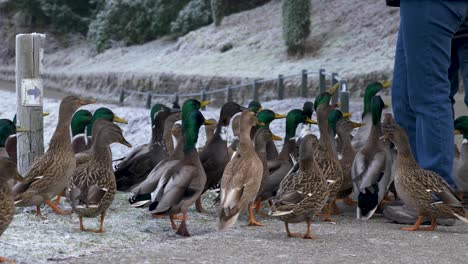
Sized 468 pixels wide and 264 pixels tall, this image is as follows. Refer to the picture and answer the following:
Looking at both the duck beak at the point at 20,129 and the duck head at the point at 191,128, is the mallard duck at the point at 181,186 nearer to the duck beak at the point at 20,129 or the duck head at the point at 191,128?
the duck head at the point at 191,128

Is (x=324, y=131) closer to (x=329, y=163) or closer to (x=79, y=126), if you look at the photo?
(x=329, y=163)

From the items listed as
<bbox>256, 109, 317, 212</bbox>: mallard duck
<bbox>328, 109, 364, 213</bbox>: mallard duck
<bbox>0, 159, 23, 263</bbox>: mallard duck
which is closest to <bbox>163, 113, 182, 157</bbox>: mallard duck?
<bbox>256, 109, 317, 212</bbox>: mallard duck

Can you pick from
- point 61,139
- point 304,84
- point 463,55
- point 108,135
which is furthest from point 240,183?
point 304,84

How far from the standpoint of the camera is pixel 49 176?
664 centimetres

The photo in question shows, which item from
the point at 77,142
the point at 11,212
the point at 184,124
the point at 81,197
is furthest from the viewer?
the point at 77,142

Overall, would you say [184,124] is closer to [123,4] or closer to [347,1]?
[347,1]

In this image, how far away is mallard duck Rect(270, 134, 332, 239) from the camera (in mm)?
6004

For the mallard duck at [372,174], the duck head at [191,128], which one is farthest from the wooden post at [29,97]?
the mallard duck at [372,174]

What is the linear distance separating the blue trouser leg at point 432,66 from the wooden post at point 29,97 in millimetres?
3147

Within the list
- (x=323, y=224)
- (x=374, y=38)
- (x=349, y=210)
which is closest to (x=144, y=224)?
(x=323, y=224)

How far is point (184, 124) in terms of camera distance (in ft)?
24.0

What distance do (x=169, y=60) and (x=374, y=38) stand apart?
8097 mm

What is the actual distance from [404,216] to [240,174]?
54.6 inches

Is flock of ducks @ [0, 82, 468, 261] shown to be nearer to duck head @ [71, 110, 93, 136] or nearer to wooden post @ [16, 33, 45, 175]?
wooden post @ [16, 33, 45, 175]
